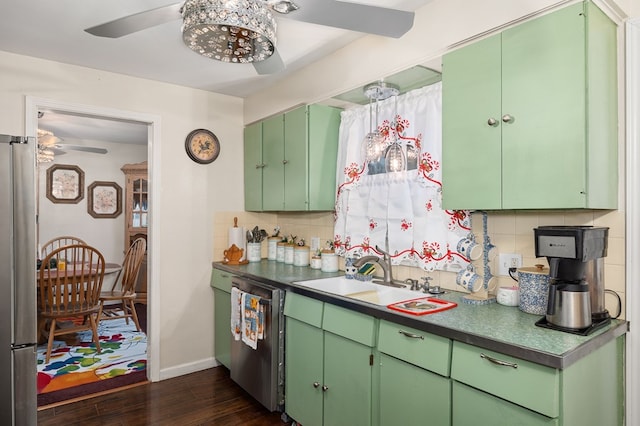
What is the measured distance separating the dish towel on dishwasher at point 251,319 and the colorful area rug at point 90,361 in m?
1.20

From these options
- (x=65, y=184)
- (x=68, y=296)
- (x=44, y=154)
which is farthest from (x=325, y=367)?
(x=65, y=184)

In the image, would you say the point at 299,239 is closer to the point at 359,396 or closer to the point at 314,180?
the point at 314,180

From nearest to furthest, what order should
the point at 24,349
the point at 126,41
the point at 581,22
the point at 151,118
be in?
the point at 581,22, the point at 24,349, the point at 126,41, the point at 151,118

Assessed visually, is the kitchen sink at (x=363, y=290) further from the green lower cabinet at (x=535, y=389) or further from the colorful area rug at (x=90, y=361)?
the colorful area rug at (x=90, y=361)

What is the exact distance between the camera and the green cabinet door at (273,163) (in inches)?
123

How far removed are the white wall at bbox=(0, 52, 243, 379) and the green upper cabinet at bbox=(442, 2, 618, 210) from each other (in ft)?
7.55

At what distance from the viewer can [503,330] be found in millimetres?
1449

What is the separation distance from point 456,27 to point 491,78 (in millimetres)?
363

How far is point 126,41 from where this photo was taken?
2.47 metres

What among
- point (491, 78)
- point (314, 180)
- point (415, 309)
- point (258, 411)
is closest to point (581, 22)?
point (491, 78)

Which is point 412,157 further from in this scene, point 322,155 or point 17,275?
point 17,275

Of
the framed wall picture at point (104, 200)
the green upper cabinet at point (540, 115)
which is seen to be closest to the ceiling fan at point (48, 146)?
the framed wall picture at point (104, 200)

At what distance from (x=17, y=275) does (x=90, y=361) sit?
81.7 inches

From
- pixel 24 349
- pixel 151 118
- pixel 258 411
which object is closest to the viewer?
pixel 24 349
